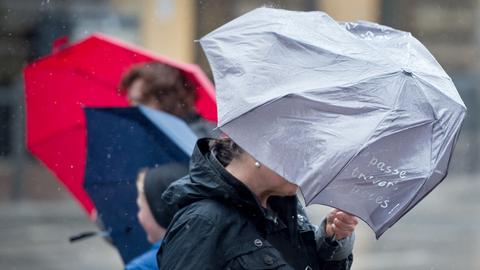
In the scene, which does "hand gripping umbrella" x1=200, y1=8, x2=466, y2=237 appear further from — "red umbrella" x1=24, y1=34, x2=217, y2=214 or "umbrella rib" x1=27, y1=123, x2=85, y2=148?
"umbrella rib" x1=27, y1=123, x2=85, y2=148

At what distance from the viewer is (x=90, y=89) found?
4633 millimetres

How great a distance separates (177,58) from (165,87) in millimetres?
11422

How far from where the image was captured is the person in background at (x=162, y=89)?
14.4 ft

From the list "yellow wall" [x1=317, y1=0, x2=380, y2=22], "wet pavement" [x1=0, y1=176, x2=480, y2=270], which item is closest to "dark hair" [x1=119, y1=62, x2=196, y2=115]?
"wet pavement" [x1=0, y1=176, x2=480, y2=270]

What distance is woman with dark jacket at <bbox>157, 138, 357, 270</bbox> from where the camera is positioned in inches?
106

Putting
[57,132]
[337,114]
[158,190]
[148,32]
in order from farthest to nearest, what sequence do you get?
[148,32] < [57,132] < [158,190] < [337,114]

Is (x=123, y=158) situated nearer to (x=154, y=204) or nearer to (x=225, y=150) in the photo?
(x=154, y=204)

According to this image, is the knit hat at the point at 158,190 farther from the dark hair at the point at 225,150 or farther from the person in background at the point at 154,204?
the dark hair at the point at 225,150

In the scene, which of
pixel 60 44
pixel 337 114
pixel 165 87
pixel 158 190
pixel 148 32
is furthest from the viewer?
pixel 148 32

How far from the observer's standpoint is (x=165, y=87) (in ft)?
14.4

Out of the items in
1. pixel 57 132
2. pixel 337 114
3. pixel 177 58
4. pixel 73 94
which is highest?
pixel 337 114

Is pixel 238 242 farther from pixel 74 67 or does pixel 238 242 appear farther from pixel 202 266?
pixel 74 67

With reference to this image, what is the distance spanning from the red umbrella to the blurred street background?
4617mm

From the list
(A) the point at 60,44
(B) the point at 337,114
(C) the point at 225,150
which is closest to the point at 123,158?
(A) the point at 60,44
